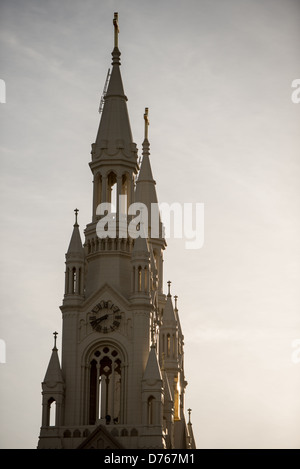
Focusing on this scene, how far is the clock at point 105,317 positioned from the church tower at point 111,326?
9cm

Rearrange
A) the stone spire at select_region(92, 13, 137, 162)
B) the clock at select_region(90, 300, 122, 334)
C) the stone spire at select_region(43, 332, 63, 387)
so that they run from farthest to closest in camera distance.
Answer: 1. the stone spire at select_region(92, 13, 137, 162)
2. the clock at select_region(90, 300, 122, 334)
3. the stone spire at select_region(43, 332, 63, 387)

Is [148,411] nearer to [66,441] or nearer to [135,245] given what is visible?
[66,441]

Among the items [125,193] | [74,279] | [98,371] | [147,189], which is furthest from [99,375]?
[147,189]

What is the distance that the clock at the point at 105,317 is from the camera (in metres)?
95.6

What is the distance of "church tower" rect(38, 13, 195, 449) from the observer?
92250 mm

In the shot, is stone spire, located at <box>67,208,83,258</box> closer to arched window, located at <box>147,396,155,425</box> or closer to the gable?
arched window, located at <box>147,396,155,425</box>

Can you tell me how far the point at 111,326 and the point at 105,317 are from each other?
102 centimetres

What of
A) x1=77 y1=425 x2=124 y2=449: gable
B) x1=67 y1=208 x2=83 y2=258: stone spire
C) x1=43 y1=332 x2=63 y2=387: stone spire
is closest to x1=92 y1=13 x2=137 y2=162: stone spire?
x1=67 y1=208 x2=83 y2=258: stone spire

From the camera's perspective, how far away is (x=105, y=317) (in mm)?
96000

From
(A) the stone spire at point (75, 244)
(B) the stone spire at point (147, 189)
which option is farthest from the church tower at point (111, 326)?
(B) the stone spire at point (147, 189)

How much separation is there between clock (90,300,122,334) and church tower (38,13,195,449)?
9 centimetres

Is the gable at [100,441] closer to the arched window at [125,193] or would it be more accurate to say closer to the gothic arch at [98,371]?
the gothic arch at [98,371]

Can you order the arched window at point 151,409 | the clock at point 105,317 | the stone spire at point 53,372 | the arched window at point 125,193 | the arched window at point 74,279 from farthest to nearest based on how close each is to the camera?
1. the arched window at point 125,193
2. the arched window at point 74,279
3. the clock at point 105,317
4. the stone spire at point 53,372
5. the arched window at point 151,409
